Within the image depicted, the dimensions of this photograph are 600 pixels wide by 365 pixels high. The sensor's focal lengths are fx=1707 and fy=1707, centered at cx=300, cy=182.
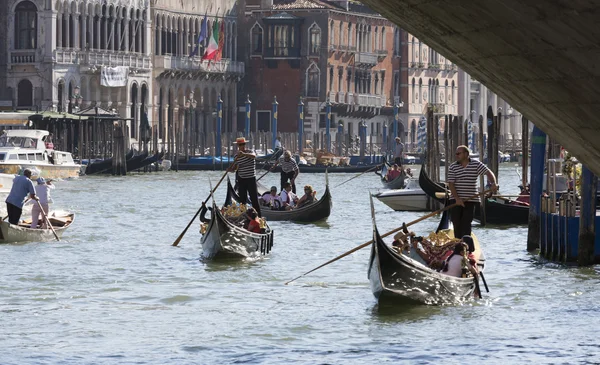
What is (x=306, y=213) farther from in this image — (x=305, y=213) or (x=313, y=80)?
(x=313, y=80)

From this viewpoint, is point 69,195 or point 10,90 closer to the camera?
point 69,195

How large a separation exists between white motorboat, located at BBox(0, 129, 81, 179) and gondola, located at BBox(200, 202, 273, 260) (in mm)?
19607

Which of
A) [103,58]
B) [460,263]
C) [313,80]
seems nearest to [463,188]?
[460,263]

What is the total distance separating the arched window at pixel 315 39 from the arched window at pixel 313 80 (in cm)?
49

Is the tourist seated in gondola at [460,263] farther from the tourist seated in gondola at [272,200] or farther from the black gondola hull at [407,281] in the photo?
the tourist seated in gondola at [272,200]

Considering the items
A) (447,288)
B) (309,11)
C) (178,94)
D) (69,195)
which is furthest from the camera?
(309,11)

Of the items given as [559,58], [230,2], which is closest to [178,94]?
[230,2]

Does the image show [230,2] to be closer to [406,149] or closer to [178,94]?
[178,94]

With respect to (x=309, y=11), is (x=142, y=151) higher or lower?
lower

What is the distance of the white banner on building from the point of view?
157 ft

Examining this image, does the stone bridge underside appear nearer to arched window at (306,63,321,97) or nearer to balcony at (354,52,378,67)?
arched window at (306,63,321,97)

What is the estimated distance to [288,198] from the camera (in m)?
22.5

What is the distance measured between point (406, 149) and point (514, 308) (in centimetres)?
5010

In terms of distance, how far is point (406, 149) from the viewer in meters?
62.9
